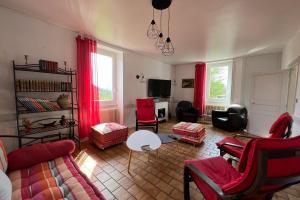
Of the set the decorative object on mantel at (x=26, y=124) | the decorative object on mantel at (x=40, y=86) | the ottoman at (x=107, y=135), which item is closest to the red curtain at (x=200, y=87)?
the ottoman at (x=107, y=135)

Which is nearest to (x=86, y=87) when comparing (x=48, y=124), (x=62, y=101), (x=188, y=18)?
(x=62, y=101)

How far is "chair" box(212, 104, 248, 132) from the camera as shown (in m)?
3.87

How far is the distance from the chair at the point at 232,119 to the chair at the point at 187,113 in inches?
27.6

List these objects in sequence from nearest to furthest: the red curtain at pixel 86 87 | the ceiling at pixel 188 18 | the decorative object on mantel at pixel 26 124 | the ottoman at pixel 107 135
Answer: the ceiling at pixel 188 18, the decorative object on mantel at pixel 26 124, the ottoman at pixel 107 135, the red curtain at pixel 86 87

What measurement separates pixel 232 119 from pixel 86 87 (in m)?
3.94

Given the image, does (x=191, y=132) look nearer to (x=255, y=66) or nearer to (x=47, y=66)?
(x=47, y=66)

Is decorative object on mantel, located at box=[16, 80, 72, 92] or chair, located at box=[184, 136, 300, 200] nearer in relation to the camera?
chair, located at box=[184, 136, 300, 200]

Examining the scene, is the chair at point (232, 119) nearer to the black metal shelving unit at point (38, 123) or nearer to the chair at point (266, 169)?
the chair at point (266, 169)

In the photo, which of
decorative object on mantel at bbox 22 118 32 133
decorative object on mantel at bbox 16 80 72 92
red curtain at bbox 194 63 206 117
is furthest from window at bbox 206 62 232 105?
decorative object on mantel at bbox 22 118 32 133

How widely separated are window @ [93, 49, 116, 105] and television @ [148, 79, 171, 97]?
1354mm

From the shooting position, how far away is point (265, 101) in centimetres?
362

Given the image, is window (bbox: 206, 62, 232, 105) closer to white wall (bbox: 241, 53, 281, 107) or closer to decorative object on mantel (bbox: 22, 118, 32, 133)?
white wall (bbox: 241, 53, 281, 107)

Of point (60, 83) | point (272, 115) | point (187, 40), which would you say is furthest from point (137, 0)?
point (272, 115)

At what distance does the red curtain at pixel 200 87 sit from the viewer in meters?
5.13
